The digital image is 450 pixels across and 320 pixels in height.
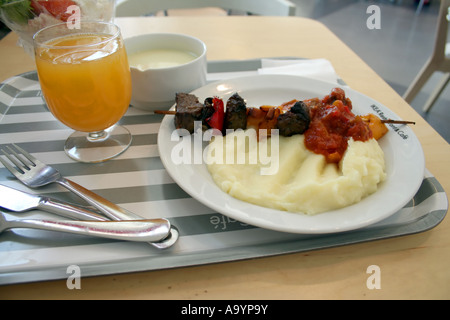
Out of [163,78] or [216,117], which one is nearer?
[216,117]

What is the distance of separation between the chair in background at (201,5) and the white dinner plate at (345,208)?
189cm

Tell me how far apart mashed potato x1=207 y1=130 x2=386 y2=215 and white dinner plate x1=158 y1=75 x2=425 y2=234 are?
0.11 feet

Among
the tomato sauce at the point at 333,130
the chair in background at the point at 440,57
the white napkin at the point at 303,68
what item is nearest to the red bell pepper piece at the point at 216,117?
the tomato sauce at the point at 333,130

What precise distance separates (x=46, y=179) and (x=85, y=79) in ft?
1.51

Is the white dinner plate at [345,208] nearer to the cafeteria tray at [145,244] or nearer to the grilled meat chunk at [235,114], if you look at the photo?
the cafeteria tray at [145,244]

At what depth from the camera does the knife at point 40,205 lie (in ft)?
3.82

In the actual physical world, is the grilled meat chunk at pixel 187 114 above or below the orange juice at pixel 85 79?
below

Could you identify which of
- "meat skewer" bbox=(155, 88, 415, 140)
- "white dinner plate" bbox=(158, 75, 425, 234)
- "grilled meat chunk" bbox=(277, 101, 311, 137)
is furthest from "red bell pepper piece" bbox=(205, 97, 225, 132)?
"grilled meat chunk" bbox=(277, 101, 311, 137)

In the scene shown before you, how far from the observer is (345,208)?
1.15m

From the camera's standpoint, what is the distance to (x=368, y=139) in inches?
56.4

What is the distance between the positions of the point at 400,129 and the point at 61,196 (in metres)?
1.58

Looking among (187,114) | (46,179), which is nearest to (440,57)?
(187,114)

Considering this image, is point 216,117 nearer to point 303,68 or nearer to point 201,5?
point 303,68
